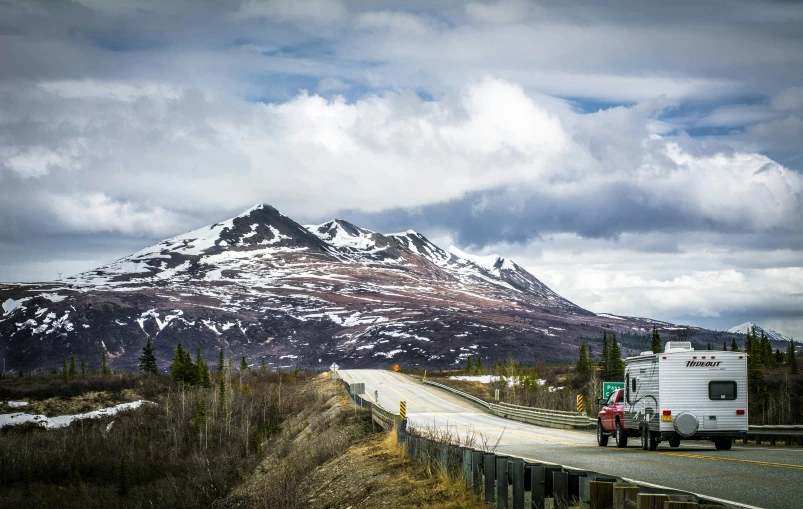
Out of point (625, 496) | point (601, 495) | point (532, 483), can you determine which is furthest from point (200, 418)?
point (625, 496)

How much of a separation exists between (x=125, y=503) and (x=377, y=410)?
5148 cm

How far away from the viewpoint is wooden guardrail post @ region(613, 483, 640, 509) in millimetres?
8648

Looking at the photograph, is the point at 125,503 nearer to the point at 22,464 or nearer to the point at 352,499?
the point at 22,464

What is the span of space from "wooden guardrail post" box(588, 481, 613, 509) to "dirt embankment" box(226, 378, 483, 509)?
4.49 metres

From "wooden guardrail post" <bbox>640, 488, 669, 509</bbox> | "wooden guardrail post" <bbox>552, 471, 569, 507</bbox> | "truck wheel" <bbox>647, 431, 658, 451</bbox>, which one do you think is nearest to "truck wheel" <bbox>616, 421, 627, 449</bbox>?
"truck wheel" <bbox>647, 431, 658, 451</bbox>

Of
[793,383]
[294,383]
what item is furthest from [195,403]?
[793,383]

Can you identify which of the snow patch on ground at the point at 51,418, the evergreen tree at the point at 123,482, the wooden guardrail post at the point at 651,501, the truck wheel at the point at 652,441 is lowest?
the evergreen tree at the point at 123,482

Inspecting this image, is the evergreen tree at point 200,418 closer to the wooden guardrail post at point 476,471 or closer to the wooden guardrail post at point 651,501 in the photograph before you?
the wooden guardrail post at point 476,471

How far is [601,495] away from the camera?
379 inches

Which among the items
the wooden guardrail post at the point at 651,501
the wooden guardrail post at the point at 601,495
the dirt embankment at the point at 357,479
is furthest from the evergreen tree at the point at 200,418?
the wooden guardrail post at the point at 651,501

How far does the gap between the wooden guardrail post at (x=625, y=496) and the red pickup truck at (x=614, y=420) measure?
1798 centimetres

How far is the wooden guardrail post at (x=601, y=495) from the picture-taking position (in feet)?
31.4

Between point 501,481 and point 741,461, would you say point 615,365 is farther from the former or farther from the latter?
point 501,481

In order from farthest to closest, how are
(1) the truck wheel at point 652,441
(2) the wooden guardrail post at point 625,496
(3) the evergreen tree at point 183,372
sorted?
(3) the evergreen tree at point 183,372 < (1) the truck wheel at point 652,441 < (2) the wooden guardrail post at point 625,496
